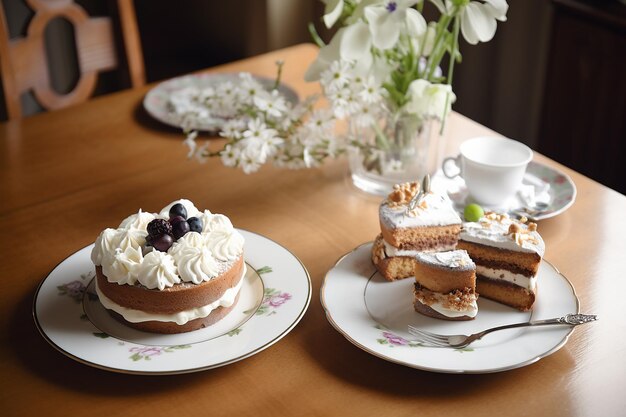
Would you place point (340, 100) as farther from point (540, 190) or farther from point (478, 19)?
point (540, 190)

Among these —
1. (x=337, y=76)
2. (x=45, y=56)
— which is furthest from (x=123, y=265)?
(x=45, y=56)

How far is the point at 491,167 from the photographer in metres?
1.57

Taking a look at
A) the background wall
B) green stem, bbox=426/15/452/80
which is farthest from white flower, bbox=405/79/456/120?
the background wall

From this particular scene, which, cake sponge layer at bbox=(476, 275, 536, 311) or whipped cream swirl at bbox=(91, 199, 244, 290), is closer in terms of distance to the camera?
whipped cream swirl at bbox=(91, 199, 244, 290)

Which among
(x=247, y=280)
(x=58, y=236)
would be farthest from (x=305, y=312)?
(x=58, y=236)

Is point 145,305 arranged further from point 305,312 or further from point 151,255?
point 305,312

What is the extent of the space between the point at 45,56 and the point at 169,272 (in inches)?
48.2

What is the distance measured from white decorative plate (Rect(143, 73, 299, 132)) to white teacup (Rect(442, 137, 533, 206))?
563 mm

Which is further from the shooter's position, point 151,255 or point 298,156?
point 298,156

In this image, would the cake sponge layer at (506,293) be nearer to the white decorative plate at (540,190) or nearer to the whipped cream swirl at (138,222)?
the white decorative plate at (540,190)

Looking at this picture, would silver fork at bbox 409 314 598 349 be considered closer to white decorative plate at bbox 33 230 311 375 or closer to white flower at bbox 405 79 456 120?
white decorative plate at bbox 33 230 311 375

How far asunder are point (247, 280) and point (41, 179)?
2.11ft

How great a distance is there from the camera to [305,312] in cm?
133

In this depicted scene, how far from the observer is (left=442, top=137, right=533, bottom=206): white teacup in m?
1.58
